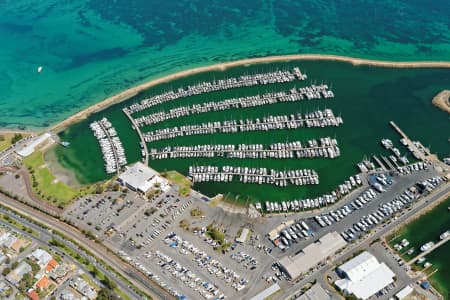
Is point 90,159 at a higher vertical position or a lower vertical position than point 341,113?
lower

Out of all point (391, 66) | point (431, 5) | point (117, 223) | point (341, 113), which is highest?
point (431, 5)

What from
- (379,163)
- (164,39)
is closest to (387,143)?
(379,163)

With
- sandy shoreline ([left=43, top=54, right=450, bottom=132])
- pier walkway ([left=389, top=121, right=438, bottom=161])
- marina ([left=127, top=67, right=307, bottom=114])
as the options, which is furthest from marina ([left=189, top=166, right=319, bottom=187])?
sandy shoreline ([left=43, top=54, right=450, bottom=132])

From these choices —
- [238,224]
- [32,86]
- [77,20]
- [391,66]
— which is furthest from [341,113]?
[77,20]

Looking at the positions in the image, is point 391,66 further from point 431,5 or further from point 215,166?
point 215,166

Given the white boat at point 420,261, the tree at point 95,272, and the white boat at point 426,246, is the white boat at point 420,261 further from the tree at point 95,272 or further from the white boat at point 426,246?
the tree at point 95,272

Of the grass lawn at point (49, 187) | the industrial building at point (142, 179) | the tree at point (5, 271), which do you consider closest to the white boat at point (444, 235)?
the industrial building at point (142, 179)

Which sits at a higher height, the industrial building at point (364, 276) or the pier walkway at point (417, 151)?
the pier walkway at point (417, 151)
